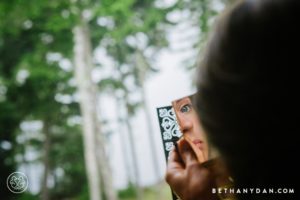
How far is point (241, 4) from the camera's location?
31 centimetres

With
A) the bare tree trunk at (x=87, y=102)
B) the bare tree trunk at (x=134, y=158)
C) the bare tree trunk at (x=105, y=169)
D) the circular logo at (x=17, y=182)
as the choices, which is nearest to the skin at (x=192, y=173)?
the circular logo at (x=17, y=182)

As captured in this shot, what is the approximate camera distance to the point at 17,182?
84 centimetres

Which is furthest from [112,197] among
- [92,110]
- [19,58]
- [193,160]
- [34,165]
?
[193,160]

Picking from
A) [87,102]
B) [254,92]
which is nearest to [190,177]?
[254,92]

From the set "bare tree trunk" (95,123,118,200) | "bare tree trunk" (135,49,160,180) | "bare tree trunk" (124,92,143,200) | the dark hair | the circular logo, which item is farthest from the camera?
"bare tree trunk" (124,92,143,200)

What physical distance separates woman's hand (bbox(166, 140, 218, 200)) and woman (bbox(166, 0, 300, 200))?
154mm

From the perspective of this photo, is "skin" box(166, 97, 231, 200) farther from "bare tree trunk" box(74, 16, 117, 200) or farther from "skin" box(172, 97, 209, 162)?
"bare tree trunk" box(74, 16, 117, 200)

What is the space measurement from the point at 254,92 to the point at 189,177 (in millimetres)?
212

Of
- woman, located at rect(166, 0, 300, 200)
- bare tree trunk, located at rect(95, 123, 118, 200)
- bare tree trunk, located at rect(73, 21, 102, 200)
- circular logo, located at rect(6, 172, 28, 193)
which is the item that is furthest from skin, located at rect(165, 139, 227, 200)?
bare tree trunk, located at rect(95, 123, 118, 200)

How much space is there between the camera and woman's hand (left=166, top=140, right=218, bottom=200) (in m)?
0.49

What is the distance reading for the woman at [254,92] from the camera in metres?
0.30

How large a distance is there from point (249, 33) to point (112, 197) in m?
5.87

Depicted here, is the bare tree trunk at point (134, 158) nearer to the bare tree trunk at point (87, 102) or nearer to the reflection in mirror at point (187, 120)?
the bare tree trunk at point (87, 102)

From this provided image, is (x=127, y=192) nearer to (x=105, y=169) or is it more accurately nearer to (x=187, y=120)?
(x=105, y=169)
